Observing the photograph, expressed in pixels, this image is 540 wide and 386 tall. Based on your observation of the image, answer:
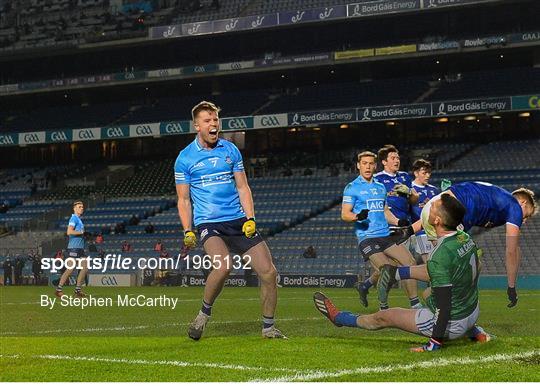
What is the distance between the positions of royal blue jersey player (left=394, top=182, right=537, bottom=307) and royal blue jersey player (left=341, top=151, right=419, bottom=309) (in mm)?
3375

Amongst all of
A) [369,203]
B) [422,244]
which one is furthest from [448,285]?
[422,244]

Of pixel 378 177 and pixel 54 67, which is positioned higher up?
pixel 54 67

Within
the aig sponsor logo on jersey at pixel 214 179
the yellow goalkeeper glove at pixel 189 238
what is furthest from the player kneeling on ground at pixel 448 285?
the aig sponsor logo on jersey at pixel 214 179

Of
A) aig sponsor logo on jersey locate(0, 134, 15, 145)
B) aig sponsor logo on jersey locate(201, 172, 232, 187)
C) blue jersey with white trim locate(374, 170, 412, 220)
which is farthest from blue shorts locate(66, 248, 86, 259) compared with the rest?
aig sponsor logo on jersey locate(0, 134, 15, 145)

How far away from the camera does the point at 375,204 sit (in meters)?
13.3

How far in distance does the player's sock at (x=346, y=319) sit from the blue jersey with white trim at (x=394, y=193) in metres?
3.98

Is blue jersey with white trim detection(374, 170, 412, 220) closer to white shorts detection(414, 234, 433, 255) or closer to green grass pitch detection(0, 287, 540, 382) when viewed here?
white shorts detection(414, 234, 433, 255)

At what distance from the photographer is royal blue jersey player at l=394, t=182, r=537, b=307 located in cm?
945

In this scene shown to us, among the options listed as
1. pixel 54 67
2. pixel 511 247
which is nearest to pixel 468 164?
pixel 54 67

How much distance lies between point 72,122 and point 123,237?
13.8m

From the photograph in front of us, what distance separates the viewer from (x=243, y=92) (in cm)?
5122

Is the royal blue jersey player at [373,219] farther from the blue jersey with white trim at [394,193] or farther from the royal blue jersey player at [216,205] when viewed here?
the royal blue jersey player at [216,205]

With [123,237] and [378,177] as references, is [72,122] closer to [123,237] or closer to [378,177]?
[123,237]

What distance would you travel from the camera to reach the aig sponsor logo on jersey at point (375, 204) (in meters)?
13.2
